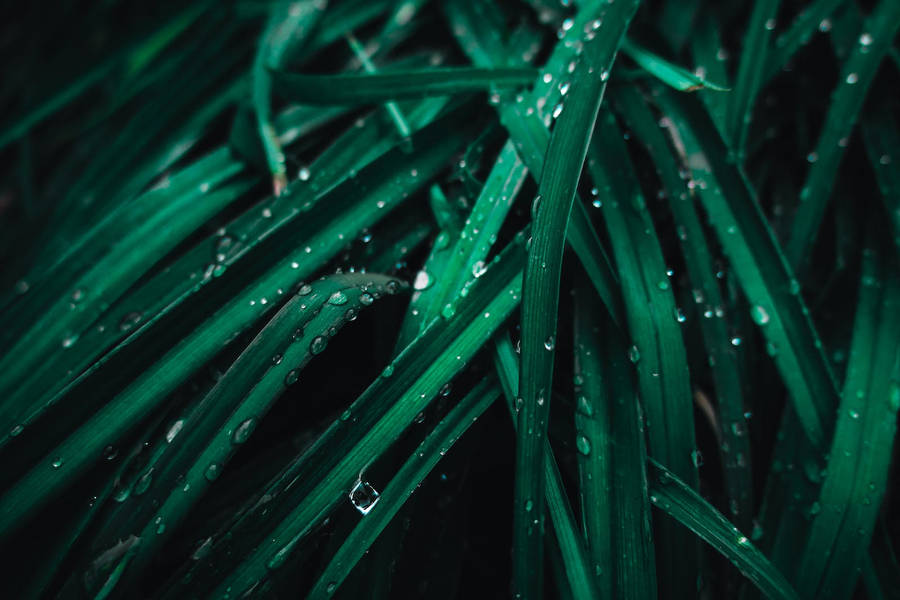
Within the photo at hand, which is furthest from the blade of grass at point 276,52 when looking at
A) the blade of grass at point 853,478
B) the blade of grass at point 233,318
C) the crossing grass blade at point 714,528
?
the blade of grass at point 853,478

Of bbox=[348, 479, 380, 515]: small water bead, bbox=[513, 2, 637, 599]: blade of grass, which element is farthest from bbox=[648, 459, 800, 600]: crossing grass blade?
bbox=[348, 479, 380, 515]: small water bead

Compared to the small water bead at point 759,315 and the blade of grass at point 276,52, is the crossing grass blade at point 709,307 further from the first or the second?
the blade of grass at point 276,52

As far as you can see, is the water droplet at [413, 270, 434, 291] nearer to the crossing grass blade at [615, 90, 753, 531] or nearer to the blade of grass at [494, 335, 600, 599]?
the blade of grass at [494, 335, 600, 599]

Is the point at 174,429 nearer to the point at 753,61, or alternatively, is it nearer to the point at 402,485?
the point at 402,485

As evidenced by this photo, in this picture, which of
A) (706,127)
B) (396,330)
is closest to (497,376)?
(396,330)

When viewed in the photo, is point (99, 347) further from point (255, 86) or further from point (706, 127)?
point (706, 127)

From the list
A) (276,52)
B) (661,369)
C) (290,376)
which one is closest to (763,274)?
(661,369)
